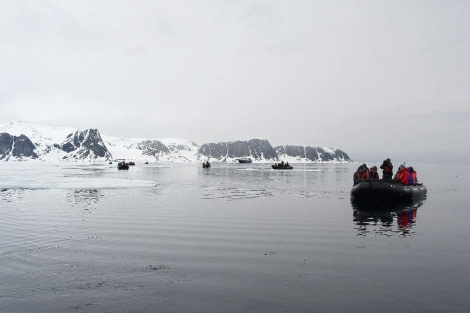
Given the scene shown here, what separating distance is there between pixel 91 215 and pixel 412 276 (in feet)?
63.9

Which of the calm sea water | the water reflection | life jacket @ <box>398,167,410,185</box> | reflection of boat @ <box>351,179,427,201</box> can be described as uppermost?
life jacket @ <box>398,167,410,185</box>

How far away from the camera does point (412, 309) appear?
9.46m

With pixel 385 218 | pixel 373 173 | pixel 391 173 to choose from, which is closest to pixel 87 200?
pixel 385 218

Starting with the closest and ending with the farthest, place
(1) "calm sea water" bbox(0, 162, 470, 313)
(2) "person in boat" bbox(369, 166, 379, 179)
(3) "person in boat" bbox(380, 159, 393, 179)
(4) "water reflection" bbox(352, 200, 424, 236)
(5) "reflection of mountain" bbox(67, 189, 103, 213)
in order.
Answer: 1. (1) "calm sea water" bbox(0, 162, 470, 313)
2. (4) "water reflection" bbox(352, 200, 424, 236)
3. (5) "reflection of mountain" bbox(67, 189, 103, 213)
4. (3) "person in boat" bbox(380, 159, 393, 179)
5. (2) "person in boat" bbox(369, 166, 379, 179)

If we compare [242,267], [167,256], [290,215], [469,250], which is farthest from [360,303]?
[290,215]

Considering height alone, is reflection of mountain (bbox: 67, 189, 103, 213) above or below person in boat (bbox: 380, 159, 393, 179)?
below

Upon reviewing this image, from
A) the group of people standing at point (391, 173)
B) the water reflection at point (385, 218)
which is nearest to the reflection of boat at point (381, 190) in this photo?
the water reflection at point (385, 218)

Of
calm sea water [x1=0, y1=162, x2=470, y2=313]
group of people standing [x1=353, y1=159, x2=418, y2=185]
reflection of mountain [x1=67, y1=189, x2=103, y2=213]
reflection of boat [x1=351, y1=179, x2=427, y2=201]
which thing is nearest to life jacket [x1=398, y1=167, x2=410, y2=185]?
group of people standing [x1=353, y1=159, x2=418, y2=185]

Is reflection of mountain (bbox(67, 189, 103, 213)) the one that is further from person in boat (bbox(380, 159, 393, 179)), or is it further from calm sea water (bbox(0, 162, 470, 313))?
person in boat (bbox(380, 159, 393, 179))

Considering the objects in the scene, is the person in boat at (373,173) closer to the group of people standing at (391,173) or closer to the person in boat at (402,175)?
the group of people standing at (391,173)

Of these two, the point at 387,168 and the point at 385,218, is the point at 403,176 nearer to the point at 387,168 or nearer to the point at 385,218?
the point at 387,168

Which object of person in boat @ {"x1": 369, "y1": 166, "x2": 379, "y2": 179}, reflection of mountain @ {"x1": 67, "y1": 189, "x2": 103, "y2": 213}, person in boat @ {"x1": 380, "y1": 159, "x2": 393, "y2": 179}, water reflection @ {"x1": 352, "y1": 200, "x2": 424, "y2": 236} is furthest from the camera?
person in boat @ {"x1": 369, "y1": 166, "x2": 379, "y2": 179}

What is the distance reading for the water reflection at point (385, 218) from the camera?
823 inches

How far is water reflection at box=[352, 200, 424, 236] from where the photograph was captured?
68.6 feet
